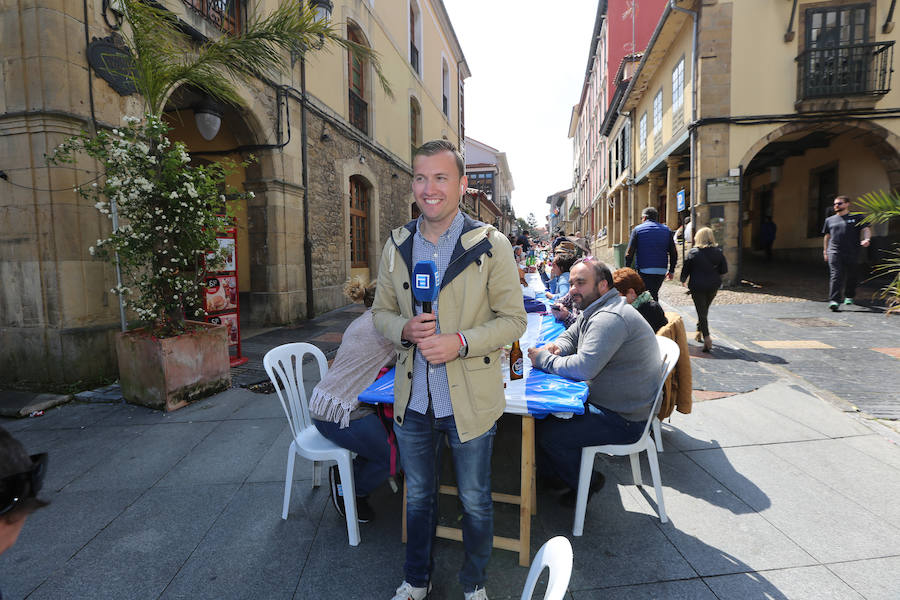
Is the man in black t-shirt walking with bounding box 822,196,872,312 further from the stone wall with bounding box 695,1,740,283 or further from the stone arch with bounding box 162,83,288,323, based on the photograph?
the stone arch with bounding box 162,83,288,323

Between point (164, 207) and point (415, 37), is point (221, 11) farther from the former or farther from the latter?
point (415, 37)

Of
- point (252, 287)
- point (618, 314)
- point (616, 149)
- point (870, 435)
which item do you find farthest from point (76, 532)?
point (616, 149)

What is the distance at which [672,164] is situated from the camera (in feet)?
44.9

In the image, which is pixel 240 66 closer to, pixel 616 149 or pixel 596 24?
pixel 616 149

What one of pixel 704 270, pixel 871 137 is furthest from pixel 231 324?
pixel 871 137

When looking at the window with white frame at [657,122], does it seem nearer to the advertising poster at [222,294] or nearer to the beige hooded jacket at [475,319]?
the advertising poster at [222,294]

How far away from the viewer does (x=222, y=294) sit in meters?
5.70

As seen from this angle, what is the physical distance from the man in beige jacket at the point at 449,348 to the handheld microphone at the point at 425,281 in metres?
0.07

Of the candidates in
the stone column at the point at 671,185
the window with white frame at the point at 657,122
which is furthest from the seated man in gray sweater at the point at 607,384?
the window with white frame at the point at 657,122

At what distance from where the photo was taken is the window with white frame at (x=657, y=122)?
14719mm

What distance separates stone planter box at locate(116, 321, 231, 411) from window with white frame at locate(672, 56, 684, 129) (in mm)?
12785

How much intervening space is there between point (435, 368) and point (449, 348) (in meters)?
0.20

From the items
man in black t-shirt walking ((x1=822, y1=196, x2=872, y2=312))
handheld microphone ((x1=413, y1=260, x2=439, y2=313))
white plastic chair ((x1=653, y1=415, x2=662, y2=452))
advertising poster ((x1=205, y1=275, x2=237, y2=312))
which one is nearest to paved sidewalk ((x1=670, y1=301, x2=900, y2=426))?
man in black t-shirt walking ((x1=822, y1=196, x2=872, y2=312))

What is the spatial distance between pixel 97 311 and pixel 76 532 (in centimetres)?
316
